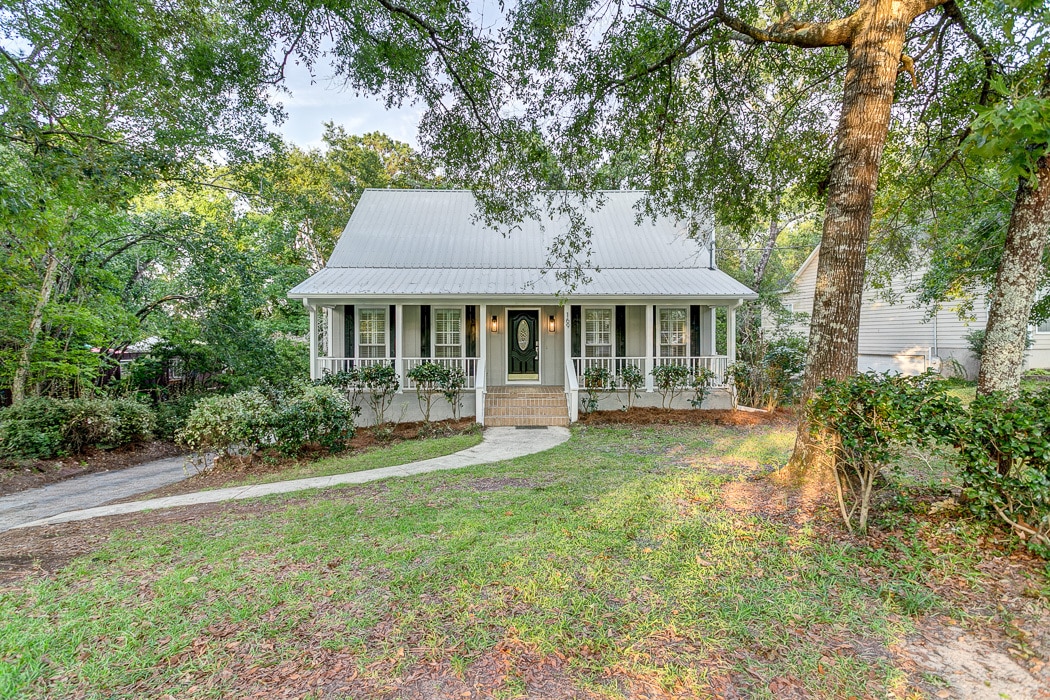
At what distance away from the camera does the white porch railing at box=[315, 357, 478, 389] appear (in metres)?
10.6

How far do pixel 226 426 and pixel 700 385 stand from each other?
9.76 m

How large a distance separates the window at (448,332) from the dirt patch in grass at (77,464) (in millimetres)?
6341

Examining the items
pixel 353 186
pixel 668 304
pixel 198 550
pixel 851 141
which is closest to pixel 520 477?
pixel 198 550

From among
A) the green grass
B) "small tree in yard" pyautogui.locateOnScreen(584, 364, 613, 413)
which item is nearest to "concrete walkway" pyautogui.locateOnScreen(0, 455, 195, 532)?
the green grass

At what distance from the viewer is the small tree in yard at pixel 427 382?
32.7 feet

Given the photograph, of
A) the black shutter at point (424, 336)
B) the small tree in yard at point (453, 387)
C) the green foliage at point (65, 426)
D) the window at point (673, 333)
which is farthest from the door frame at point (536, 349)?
the green foliage at point (65, 426)

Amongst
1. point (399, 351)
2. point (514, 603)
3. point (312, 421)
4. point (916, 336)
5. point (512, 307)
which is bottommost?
point (514, 603)

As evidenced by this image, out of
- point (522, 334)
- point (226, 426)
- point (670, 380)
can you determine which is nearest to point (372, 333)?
point (522, 334)

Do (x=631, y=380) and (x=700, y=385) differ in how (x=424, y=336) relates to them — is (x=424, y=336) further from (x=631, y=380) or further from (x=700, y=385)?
(x=700, y=385)

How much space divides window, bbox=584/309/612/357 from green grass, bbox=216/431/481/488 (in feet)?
15.4

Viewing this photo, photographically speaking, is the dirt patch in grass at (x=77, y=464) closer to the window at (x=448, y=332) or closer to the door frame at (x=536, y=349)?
the window at (x=448, y=332)

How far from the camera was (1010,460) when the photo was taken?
122 inches

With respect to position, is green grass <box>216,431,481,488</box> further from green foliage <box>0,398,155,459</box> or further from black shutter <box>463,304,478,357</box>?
green foliage <box>0,398,155,459</box>

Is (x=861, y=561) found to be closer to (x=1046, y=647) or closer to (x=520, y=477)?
(x=1046, y=647)
